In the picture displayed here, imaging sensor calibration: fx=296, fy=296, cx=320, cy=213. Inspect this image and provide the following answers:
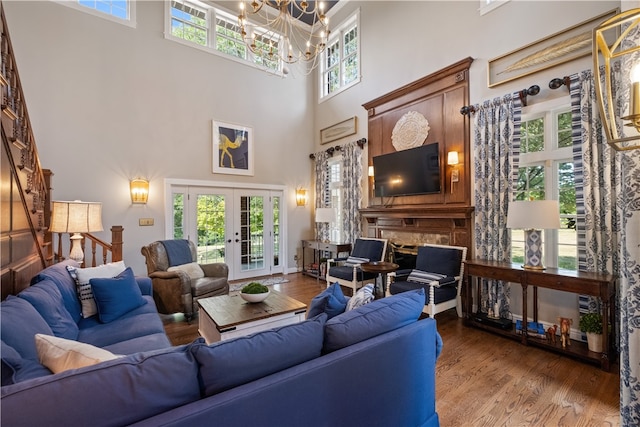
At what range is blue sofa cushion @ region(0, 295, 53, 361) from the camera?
4.52 feet

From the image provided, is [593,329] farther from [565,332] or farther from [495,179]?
[495,179]

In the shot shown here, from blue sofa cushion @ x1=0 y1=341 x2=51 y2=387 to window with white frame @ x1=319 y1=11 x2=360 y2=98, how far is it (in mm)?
5961

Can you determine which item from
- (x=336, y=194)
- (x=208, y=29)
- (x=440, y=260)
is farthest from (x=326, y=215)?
(x=208, y=29)

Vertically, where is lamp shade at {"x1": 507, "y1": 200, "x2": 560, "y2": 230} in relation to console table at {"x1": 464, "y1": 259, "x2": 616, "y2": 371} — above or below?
above

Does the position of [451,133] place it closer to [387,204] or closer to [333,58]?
[387,204]

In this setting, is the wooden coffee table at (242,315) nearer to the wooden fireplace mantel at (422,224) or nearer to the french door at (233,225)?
the wooden fireplace mantel at (422,224)

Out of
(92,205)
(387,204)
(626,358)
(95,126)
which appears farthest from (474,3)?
(95,126)

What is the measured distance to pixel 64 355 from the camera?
1117 mm

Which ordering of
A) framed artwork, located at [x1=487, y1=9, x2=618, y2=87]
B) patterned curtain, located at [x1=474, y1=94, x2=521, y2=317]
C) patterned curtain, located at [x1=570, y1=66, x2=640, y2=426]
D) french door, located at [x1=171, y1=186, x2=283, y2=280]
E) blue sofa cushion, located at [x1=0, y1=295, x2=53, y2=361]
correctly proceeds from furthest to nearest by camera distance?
french door, located at [x1=171, y1=186, x2=283, y2=280] < patterned curtain, located at [x1=474, y1=94, x2=521, y2=317] < framed artwork, located at [x1=487, y1=9, x2=618, y2=87] < patterned curtain, located at [x1=570, y1=66, x2=640, y2=426] < blue sofa cushion, located at [x1=0, y1=295, x2=53, y2=361]

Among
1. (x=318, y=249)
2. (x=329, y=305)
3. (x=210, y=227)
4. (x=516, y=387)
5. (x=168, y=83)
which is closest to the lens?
(x=329, y=305)

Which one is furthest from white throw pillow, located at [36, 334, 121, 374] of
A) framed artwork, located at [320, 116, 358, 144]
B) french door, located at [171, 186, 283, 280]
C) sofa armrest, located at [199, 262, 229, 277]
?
framed artwork, located at [320, 116, 358, 144]

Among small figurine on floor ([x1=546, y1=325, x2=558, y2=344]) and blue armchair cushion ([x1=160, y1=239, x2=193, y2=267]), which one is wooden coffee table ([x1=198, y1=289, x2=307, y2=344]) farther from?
small figurine on floor ([x1=546, y1=325, x2=558, y2=344])

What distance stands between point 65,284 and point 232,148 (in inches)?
157

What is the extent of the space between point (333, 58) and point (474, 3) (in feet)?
10.7
